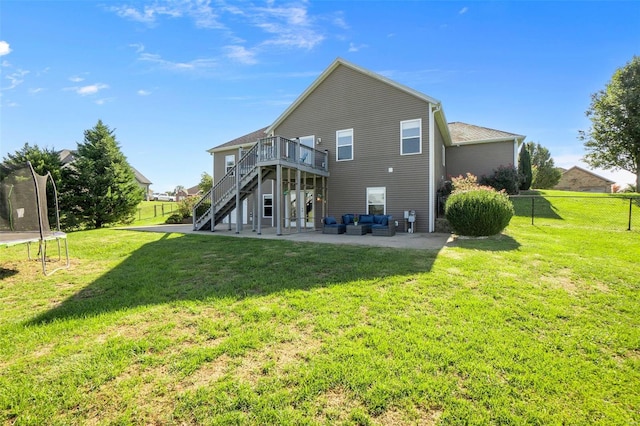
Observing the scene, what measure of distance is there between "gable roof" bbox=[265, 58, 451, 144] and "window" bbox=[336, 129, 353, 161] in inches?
111

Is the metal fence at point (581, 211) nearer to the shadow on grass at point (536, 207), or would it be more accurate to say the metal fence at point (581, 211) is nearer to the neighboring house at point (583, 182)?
the shadow on grass at point (536, 207)

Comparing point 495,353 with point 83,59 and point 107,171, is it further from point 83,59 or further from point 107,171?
point 107,171

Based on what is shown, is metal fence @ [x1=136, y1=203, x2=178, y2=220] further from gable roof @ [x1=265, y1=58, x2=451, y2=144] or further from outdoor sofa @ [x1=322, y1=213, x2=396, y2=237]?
outdoor sofa @ [x1=322, y1=213, x2=396, y2=237]

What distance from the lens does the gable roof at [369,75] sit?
518 inches

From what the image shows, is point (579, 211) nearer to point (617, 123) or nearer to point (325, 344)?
point (617, 123)

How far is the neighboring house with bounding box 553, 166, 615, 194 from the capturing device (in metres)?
42.6

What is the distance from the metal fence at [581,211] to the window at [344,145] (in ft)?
28.5

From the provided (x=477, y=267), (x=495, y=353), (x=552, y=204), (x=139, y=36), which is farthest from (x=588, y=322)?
(x=552, y=204)

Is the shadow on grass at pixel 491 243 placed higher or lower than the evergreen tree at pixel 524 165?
lower

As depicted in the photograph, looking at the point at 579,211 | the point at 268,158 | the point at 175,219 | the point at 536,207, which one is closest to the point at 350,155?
the point at 268,158

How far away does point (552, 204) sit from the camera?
57.0ft

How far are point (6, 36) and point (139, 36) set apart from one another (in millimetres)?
3750

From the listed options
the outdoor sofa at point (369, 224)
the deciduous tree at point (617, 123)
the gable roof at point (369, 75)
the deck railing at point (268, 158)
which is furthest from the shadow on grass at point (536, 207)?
the deciduous tree at point (617, 123)

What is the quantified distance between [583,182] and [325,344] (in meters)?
58.0
